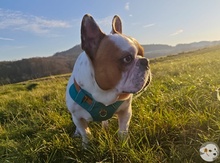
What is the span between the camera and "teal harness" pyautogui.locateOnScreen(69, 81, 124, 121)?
2.90 metres

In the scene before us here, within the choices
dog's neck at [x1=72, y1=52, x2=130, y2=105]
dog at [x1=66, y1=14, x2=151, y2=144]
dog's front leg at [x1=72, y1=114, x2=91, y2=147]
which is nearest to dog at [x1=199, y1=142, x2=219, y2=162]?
dog at [x1=66, y1=14, x2=151, y2=144]

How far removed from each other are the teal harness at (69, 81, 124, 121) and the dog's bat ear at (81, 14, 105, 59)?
44 cm

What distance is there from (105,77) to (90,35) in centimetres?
48

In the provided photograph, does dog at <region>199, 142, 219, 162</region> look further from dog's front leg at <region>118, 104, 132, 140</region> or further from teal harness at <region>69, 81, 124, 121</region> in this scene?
teal harness at <region>69, 81, 124, 121</region>

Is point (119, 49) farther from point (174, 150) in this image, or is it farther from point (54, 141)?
point (54, 141)

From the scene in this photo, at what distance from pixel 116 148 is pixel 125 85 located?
0.58m

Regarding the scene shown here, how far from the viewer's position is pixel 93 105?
2902 mm

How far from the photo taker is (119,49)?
2568 mm

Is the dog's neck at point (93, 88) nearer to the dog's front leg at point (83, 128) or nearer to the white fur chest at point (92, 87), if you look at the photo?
the white fur chest at point (92, 87)

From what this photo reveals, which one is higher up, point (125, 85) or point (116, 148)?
point (125, 85)

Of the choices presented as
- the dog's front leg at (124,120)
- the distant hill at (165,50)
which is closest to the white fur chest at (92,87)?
the dog's front leg at (124,120)

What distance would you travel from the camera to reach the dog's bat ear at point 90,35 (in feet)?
8.97

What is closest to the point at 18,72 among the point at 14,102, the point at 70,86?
the point at 14,102

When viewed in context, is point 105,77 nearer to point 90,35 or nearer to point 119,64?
point 119,64
